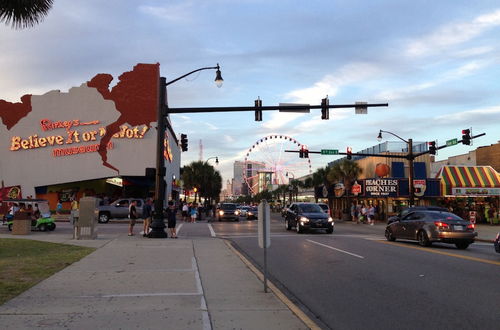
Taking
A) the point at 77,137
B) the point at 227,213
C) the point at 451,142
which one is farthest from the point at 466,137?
the point at 77,137

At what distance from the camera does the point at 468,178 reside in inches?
1686

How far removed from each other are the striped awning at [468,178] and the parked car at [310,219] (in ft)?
73.0

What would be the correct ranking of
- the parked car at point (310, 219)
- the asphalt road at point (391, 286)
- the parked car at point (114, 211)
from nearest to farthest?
the asphalt road at point (391, 286), the parked car at point (310, 219), the parked car at point (114, 211)

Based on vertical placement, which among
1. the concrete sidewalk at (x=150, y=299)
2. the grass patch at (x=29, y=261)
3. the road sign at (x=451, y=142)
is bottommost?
the concrete sidewalk at (x=150, y=299)

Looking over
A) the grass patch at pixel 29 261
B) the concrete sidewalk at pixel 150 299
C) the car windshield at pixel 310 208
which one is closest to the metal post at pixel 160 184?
the grass patch at pixel 29 261

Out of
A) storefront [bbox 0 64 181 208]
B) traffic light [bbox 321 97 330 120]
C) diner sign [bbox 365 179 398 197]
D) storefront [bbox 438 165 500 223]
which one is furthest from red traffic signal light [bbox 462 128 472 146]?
storefront [bbox 0 64 181 208]

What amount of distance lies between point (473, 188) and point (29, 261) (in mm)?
39061

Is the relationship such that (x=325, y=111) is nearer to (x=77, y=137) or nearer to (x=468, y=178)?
(x=468, y=178)

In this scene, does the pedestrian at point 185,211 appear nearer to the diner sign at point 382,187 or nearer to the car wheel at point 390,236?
the diner sign at point 382,187

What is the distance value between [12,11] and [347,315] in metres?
8.61

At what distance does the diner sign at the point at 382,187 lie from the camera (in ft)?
147

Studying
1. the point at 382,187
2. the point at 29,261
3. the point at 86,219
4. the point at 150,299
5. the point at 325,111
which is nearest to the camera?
the point at 150,299

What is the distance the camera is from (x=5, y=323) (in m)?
6.02

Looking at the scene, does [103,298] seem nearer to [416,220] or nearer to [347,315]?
Answer: [347,315]
